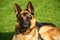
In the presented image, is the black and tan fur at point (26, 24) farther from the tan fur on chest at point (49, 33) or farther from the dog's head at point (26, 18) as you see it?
the tan fur on chest at point (49, 33)

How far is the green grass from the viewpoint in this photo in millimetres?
12598

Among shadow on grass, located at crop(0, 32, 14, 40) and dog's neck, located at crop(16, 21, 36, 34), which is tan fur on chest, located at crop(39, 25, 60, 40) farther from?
shadow on grass, located at crop(0, 32, 14, 40)

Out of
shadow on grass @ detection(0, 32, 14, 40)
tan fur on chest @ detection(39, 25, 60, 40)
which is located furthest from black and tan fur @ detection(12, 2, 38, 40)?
shadow on grass @ detection(0, 32, 14, 40)

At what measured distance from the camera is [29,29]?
970cm

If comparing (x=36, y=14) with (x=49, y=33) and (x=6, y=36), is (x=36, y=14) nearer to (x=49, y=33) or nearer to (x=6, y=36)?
(x=6, y=36)

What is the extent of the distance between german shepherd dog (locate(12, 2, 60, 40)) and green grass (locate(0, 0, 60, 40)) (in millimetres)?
2014

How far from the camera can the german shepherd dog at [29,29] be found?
9.61m

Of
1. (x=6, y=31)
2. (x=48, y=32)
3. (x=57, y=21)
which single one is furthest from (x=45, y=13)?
(x=48, y=32)

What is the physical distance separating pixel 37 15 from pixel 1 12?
1882mm

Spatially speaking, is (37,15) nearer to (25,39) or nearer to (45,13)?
(45,13)

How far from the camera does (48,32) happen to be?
10078 mm

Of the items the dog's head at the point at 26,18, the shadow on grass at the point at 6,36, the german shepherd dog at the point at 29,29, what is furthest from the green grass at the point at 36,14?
the dog's head at the point at 26,18

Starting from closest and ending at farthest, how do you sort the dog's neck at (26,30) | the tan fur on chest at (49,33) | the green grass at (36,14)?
the dog's neck at (26,30)
the tan fur on chest at (49,33)
the green grass at (36,14)

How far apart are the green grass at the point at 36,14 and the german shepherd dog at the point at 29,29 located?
2.01 m
